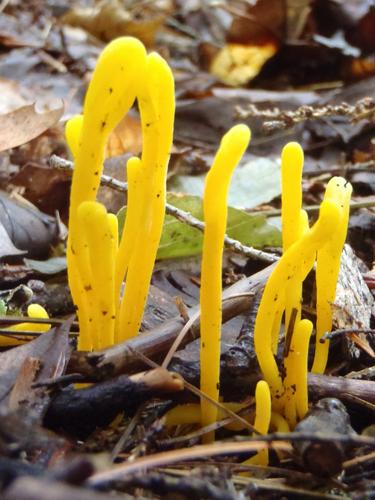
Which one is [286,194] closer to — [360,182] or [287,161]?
[287,161]

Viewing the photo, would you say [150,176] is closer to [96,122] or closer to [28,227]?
[96,122]

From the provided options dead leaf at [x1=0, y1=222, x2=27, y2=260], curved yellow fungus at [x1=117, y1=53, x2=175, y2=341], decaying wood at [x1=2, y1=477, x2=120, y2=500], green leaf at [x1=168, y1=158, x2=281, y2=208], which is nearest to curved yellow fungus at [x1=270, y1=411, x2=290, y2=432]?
curved yellow fungus at [x1=117, y1=53, x2=175, y2=341]

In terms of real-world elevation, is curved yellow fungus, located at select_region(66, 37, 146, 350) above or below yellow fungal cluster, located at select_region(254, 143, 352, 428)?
above

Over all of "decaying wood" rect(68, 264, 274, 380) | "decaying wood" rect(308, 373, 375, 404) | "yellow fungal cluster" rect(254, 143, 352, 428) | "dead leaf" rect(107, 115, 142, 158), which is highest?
"yellow fungal cluster" rect(254, 143, 352, 428)

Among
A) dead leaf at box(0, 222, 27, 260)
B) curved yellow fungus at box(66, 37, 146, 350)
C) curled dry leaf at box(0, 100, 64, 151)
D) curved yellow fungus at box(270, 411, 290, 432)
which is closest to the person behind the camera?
curved yellow fungus at box(66, 37, 146, 350)

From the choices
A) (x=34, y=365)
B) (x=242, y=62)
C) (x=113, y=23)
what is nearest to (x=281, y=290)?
(x=34, y=365)

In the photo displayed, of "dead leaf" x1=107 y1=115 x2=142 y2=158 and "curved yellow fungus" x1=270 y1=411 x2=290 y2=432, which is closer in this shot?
"curved yellow fungus" x1=270 y1=411 x2=290 y2=432

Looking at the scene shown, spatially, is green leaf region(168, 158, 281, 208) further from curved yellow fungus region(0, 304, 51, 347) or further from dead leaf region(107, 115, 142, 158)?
curved yellow fungus region(0, 304, 51, 347)
